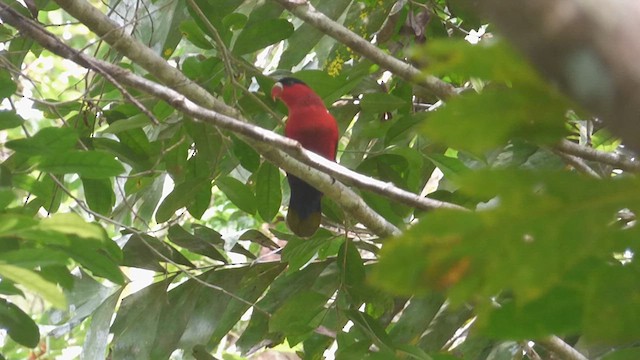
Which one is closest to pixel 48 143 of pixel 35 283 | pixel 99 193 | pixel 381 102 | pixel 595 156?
pixel 35 283

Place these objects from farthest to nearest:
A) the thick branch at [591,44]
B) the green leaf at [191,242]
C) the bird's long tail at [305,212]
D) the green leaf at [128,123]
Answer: the bird's long tail at [305,212] < the green leaf at [191,242] < the green leaf at [128,123] < the thick branch at [591,44]

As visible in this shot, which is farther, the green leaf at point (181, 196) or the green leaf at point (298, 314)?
the green leaf at point (181, 196)

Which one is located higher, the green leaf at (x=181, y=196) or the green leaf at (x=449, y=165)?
the green leaf at (x=181, y=196)

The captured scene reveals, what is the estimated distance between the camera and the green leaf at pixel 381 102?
288cm

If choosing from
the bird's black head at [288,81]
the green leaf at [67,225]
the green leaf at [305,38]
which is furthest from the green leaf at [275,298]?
the green leaf at [67,225]

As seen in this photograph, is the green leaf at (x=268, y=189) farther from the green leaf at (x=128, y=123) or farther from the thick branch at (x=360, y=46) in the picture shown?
the thick branch at (x=360, y=46)

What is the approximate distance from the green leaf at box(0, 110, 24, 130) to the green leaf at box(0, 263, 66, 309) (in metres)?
0.69

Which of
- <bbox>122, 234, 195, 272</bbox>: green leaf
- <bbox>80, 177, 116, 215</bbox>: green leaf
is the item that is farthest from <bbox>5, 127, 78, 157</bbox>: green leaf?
<bbox>122, 234, 195, 272</bbox>: green leaf

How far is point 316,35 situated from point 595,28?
8.65ft

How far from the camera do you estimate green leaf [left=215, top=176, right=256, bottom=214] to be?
285cm

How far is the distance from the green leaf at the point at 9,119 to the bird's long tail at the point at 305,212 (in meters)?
1.38

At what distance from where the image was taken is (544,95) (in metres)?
0.63

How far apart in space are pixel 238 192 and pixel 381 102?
58cm

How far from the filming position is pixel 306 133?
328 cm
